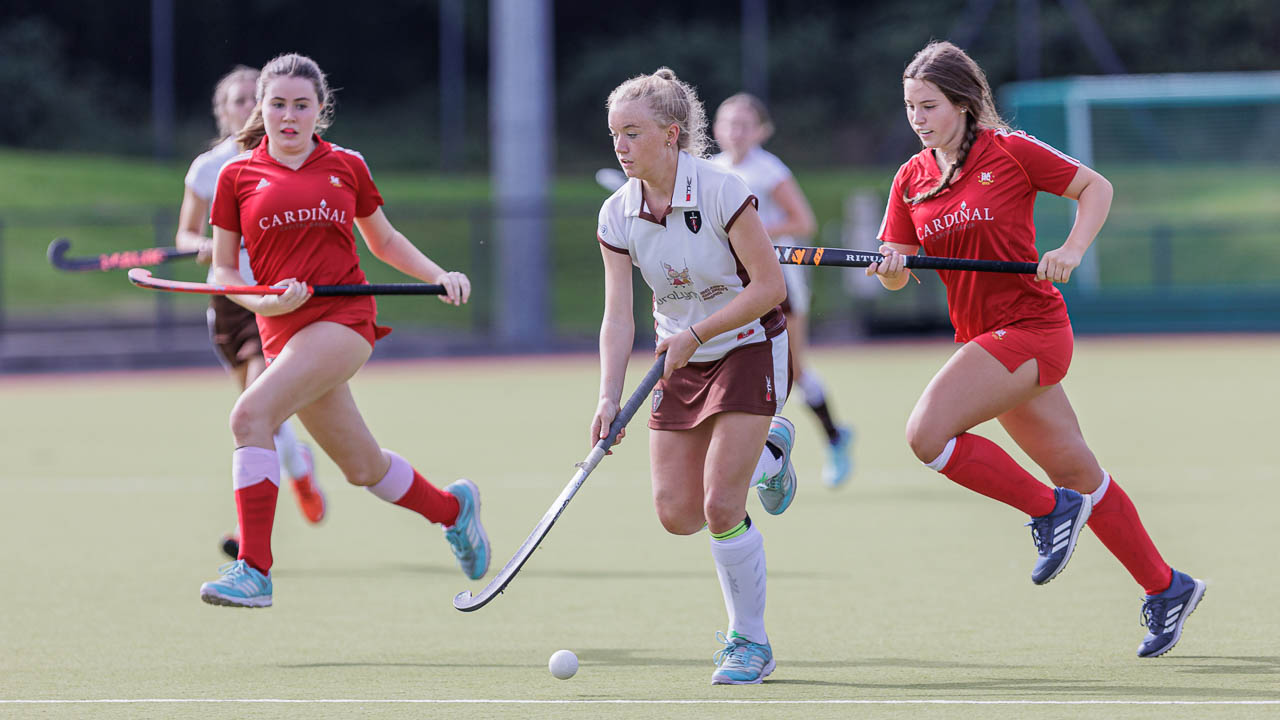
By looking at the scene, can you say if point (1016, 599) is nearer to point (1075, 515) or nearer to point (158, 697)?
point (1075, 515)

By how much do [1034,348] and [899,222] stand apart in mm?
570

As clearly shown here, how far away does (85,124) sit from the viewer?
33906 millimetres

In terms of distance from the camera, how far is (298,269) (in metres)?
5.28

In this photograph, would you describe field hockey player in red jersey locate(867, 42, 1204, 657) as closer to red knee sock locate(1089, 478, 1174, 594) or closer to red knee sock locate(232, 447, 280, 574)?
red knee sock locate(1089, 478, 1174, 594)

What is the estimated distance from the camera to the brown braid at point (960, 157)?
15.7 ft

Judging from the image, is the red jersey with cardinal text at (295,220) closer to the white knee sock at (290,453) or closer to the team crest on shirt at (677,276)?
the team crest on shirt at (677,276)

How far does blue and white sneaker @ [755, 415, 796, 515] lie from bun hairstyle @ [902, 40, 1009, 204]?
2.52 ft

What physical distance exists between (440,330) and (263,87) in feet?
46.3

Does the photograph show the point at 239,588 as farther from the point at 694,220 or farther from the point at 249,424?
the point at 694,220

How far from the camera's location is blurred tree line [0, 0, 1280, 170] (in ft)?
111

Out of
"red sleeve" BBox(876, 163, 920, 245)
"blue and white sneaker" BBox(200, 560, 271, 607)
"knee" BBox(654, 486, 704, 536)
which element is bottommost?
"blue and white sneaker" BBox(200, 560, 271, 607)

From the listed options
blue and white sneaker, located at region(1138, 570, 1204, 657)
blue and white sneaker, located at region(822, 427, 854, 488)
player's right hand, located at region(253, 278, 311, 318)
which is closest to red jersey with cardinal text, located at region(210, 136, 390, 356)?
player's right hand, located at region(253, 278, 311, 318)

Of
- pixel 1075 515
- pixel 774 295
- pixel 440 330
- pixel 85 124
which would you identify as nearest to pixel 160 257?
pixel 774 295

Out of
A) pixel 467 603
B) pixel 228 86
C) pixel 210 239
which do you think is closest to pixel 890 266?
pixel 467 603
